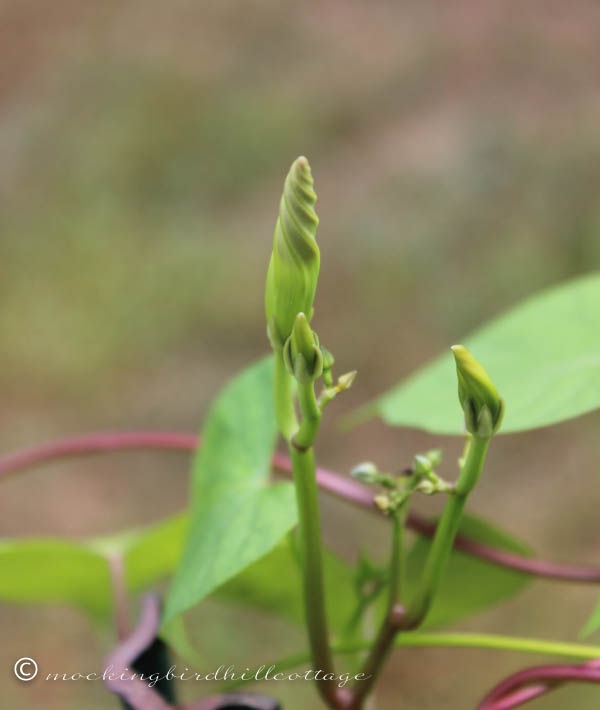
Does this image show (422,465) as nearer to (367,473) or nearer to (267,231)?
(367,473)

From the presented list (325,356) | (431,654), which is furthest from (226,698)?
(431,654)

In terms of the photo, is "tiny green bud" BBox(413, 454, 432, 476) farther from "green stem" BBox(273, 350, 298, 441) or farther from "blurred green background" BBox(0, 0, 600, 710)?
"blurred green background" BBox(0, 0, 600, 710)

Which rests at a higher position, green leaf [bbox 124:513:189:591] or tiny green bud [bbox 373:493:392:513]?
tiny green bud [bbox 373:493:392:513]

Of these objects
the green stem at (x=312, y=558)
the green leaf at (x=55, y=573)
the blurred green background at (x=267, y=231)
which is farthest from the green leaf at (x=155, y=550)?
the blurred green background at (x=267, y=231)

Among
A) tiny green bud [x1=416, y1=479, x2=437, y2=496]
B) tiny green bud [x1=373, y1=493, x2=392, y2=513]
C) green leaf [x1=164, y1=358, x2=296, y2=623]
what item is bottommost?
green leaf [x1=164, y1=358, x2=296, y2=623]

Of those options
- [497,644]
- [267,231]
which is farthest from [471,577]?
[267,231]

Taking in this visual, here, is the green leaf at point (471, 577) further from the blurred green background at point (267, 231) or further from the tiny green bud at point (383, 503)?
the blurred green background at point (267, 231)

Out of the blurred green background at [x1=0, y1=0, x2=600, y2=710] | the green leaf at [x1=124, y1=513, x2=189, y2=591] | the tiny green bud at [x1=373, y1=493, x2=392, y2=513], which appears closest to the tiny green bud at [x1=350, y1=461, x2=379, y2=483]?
the tiny green bud at [x1=373, y1=493, x2=392, y2=513]

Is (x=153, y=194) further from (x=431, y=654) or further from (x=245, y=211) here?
(x=431, y=654)
